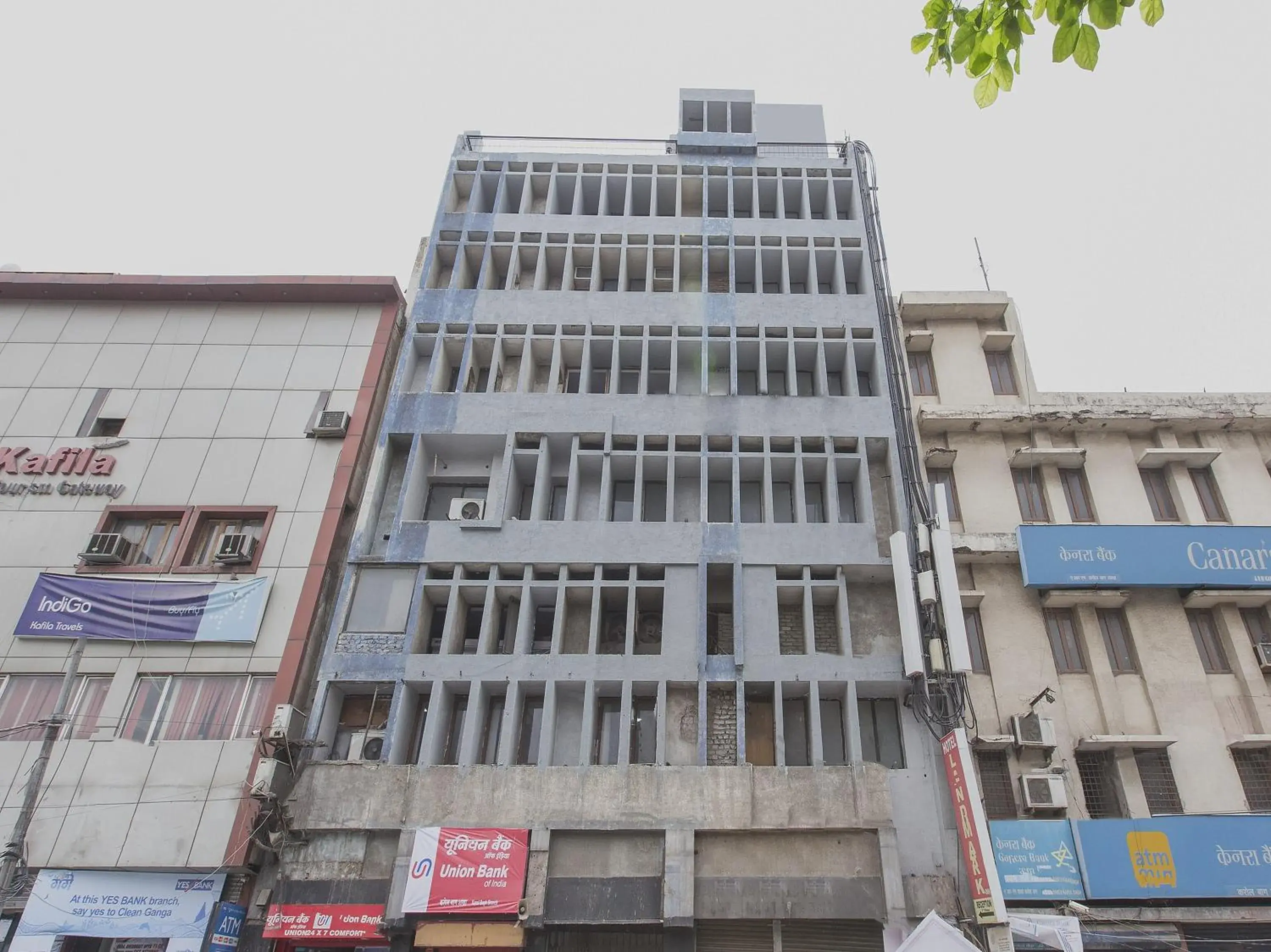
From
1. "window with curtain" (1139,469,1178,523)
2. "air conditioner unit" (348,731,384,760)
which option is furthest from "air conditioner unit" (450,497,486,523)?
"window with curtain" (1139,469,1178,523)

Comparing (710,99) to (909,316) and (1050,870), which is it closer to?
(909,316)

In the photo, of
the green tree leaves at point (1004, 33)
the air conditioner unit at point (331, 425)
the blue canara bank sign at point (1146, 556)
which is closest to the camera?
the green tree leaves at point (1004, 33)

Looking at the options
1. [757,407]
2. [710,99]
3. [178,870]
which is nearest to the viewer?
[178,870]

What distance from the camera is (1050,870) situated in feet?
59.1

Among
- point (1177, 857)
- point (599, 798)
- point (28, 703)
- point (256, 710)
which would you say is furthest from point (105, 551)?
point (1177, 857)

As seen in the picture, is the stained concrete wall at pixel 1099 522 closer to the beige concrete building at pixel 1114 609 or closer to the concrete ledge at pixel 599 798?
the beige concrete building at pixel 1114 609

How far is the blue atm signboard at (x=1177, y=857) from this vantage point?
701 inches

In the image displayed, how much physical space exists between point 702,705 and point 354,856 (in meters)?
9.18

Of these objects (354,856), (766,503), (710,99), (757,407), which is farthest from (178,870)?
(710,99)

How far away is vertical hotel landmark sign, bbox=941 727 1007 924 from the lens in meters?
16.4

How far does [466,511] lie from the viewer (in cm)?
2297

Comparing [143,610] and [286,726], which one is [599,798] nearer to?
[286,726]

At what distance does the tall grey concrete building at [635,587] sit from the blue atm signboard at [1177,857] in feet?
11.3

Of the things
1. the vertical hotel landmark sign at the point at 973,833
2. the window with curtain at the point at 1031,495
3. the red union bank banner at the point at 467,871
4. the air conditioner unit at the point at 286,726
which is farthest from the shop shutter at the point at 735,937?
the window with curtain at the point at 1031,495
